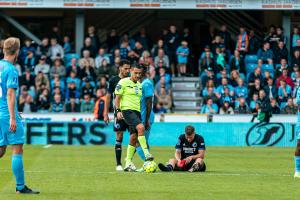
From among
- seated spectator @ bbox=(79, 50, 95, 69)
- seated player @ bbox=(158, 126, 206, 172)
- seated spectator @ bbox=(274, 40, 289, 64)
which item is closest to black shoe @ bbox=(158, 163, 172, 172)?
seated player @ bbox=(158, 126, 206, 172)

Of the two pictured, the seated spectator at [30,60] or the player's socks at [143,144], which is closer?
the player's socks at [143,144]

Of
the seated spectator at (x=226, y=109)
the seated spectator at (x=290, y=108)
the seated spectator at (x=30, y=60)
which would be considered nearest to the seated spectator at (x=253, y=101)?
the seated spectator at (x=226, y=109)

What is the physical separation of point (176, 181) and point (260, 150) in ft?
39.4

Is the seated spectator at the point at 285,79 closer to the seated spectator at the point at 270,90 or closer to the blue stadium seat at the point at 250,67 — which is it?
the seated spectator at the point at 270,90

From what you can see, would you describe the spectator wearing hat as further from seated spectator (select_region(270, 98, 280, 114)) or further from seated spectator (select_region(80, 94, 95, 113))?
seated spectator (select_region(270, 98, 280, 114))

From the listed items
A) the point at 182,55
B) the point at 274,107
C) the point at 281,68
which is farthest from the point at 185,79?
Result: the point at 274,107

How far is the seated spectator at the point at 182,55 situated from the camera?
112 feet

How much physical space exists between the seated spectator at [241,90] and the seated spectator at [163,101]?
237 centimetres

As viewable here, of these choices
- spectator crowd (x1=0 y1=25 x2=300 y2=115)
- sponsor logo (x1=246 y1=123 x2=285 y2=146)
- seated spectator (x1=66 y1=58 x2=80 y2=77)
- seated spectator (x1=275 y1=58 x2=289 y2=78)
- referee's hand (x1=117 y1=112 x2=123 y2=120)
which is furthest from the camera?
seated spectator (x1=275 y1=58 x2=289 y2=78)

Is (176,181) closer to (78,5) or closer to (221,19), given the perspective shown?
(78,5)

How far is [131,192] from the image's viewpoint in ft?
41.4

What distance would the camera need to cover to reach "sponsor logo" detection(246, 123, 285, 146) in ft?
93.9

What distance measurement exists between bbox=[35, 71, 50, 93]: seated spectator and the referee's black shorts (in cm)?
1586

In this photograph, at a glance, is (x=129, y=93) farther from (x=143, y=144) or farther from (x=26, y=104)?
(x=26, y=104)
